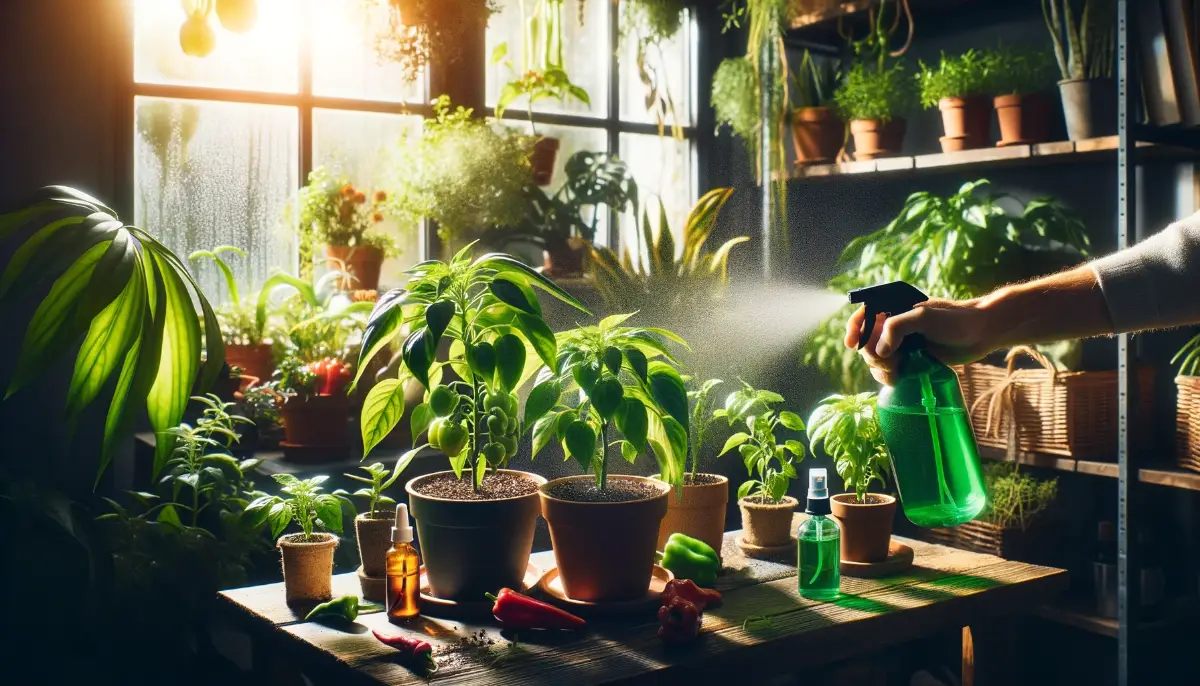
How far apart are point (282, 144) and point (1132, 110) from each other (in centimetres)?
197

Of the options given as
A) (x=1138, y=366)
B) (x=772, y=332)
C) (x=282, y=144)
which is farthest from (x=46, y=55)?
(x=1138, y=366)

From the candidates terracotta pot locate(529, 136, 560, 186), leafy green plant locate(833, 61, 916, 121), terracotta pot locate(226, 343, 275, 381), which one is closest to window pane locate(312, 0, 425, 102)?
terracotta pot locate(529, 136, 560, 186)

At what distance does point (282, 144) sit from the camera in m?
2.70

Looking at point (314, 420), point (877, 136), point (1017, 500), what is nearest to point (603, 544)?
point (314, 420)

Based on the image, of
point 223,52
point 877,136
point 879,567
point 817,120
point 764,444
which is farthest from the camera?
point 817,120

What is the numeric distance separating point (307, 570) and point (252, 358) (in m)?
1.31

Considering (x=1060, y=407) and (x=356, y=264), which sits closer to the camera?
(x=1060, y=407)

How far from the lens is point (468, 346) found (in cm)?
127

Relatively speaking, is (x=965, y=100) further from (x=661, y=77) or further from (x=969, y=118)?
(x=661, y=77)

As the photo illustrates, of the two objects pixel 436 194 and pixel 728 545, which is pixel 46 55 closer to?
pixel 436 194

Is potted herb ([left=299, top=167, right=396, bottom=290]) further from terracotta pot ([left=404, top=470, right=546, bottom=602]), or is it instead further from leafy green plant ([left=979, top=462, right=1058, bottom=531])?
leafy green plant ([left=979, top=462, right=1058, bottom=531])

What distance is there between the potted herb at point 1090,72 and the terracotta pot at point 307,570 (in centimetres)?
189

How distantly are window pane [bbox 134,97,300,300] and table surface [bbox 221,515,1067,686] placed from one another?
4.54 feet

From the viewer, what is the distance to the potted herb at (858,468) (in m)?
1.52
